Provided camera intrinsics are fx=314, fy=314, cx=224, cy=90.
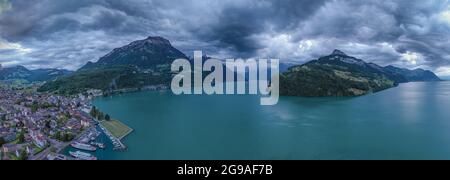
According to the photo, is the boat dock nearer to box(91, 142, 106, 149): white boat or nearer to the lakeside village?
the lakeside village

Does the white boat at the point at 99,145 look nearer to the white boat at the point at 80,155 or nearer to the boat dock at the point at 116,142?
the boat dock at the point at 116,142

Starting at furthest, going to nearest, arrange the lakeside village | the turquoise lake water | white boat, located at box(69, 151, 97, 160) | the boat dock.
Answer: the boat dock
the turquoise lake water
white boat, located at box(69, 151, 97, 160)
the lakeside village

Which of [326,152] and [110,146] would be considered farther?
[110,146]

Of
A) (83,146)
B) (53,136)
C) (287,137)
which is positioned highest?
(53,136)

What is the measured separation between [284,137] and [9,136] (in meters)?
22.5

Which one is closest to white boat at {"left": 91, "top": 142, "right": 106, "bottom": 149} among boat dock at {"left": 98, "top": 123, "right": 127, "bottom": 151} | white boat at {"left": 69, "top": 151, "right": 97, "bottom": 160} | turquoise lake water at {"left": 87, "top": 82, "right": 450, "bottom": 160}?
boat dock at {"left": 98, "top": 123, "right": 127, "bottom": 151}

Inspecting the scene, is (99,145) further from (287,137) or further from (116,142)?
(287,137)

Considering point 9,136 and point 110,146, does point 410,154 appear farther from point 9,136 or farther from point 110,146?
point 9,136

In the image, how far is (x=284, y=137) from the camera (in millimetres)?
27953

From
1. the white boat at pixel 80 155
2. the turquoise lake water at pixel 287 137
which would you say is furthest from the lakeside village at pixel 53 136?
the turquoise lake water at pixel 287 137

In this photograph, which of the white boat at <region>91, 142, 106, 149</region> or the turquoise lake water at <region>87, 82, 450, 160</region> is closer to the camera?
the turquoise lake water at <region>87, 82, 450, 160</region>

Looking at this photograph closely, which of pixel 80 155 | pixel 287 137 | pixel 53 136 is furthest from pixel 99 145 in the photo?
pixel 287 137
